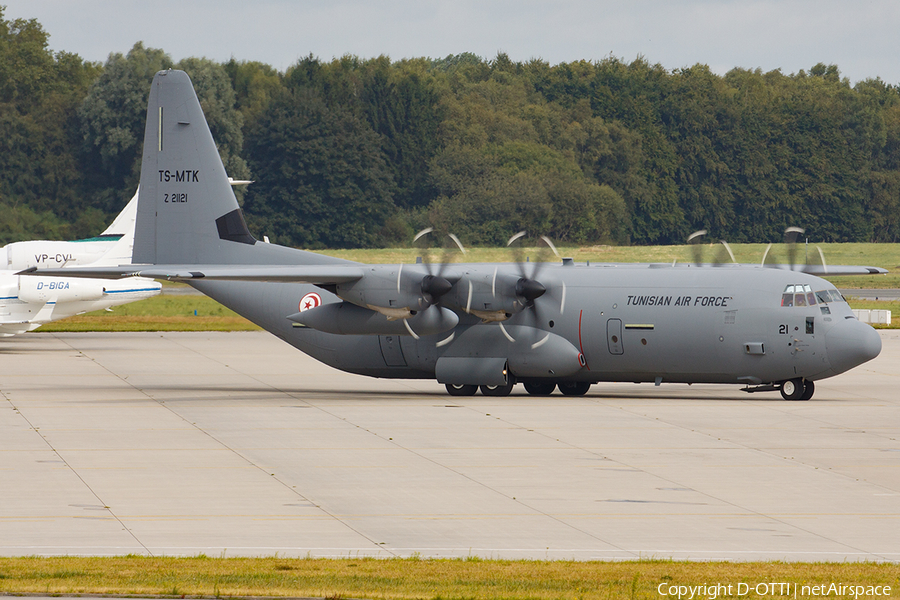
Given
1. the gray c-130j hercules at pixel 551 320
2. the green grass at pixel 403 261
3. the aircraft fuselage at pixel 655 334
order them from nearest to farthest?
the aircraft fuselage at pixel 655 334 → the gray c-130j hercules at pixel 551 320 → the green grass at pixel 403 261

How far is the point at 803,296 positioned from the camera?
2631 cm

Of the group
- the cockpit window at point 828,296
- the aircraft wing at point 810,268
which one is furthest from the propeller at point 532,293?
the cockpit window at point 828,296

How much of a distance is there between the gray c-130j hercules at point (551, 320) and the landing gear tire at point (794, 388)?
0.03 metres

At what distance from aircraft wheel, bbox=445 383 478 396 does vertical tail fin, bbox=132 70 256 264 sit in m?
6.65

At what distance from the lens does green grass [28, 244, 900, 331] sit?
168 ft

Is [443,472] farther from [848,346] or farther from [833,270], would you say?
[833,270]

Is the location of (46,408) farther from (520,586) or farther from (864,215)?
(864,215)

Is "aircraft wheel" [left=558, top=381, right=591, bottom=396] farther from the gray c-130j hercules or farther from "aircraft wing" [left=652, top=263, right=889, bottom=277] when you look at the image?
"aircraft wing" [left=652, top=263, right=889, bottom=277]

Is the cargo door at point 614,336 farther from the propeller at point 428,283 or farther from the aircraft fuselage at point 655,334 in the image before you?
the propeller at point 428,283

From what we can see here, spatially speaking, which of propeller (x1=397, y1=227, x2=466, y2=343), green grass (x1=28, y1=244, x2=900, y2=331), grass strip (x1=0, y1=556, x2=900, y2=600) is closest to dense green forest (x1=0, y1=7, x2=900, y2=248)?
green grass (x1=28, y1=244, x2=900, y2=331)

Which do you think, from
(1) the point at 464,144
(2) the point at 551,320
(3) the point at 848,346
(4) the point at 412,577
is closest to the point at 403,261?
(1) the point at 464,144

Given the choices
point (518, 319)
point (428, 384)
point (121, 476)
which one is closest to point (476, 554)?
point (121, 476)

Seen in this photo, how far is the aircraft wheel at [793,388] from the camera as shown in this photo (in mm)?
27000

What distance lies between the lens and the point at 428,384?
32344 mm
